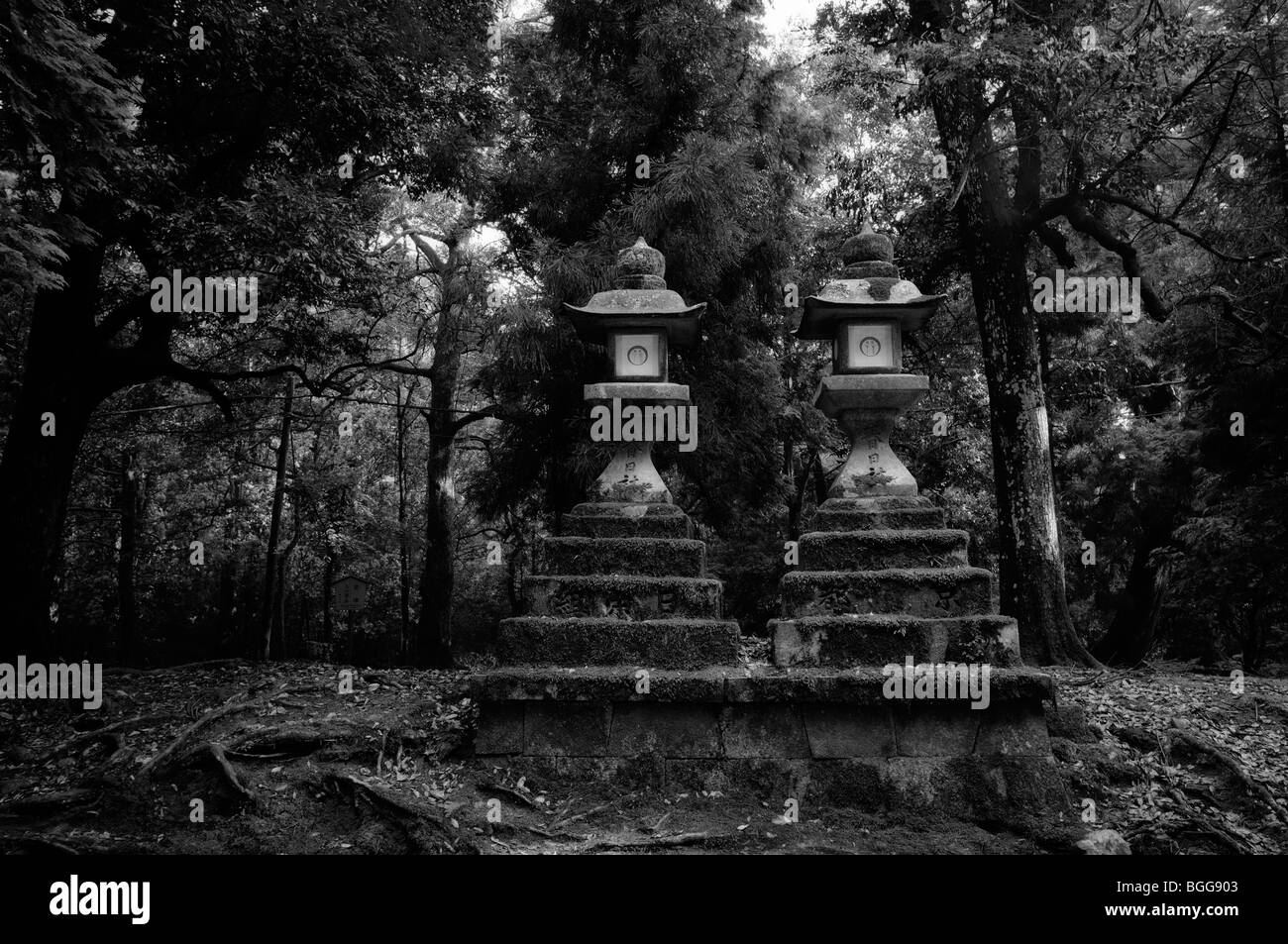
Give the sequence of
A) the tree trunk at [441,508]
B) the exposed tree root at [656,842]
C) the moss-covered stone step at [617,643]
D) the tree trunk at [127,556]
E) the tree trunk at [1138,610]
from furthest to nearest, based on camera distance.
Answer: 1. the tree trunk at [127,556]
2. the tree trunk at [441,508]
3. the tree trunk at [1138,610]
4. the moss-covered stone step at [617,643]
5. the exposed tree root at [656,842]

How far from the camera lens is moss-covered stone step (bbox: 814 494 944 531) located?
575cm

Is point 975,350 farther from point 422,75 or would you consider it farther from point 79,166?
point 79,166

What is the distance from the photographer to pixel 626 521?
19.3ft

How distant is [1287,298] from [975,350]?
4374 millimetres

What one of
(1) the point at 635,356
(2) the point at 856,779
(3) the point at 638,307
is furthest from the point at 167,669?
(2) the point at 856,779

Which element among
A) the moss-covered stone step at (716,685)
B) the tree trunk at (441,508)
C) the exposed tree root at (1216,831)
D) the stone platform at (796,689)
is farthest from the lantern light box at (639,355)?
the tree trunk at (441,508)

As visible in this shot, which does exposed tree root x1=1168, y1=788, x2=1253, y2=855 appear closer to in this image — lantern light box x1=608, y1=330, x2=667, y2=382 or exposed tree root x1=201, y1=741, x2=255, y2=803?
lantern light box x1=608, y1=330, x2=667, y2=382

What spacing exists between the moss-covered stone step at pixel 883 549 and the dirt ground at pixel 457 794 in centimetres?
128

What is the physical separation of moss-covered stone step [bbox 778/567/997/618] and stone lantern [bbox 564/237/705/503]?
122 centimetres

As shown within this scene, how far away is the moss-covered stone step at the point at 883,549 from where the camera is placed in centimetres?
560

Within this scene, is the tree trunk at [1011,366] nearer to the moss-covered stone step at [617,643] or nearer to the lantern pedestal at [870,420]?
the lantern pedestal at [870,420]

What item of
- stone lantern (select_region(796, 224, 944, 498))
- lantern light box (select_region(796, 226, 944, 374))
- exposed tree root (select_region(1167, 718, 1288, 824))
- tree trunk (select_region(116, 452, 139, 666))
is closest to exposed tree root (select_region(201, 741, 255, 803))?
stone lantern (select_region(796, 224, 944, 498))

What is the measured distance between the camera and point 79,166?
527 centimetres

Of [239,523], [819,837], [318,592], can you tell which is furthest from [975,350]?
[318,592]
